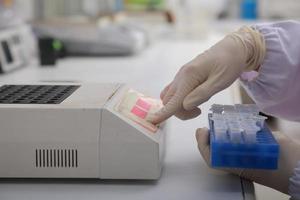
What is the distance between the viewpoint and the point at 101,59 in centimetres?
185

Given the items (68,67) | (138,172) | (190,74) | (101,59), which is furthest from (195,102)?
(101,59)

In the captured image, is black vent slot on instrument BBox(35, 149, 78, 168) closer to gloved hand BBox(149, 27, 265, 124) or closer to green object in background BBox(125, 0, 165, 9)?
gloved hand BBox(149, 27, 265, 124)

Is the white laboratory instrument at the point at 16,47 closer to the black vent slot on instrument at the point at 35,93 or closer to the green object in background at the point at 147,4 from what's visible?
the black vent slot on instrument at the point at 35,93

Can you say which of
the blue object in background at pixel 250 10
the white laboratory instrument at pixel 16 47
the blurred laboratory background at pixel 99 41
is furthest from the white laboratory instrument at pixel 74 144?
the blue object in background at pixel 250 10

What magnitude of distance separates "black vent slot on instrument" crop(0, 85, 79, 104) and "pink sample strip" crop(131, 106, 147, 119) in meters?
0.11

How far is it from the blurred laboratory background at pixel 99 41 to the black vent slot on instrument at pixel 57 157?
299 millimetres

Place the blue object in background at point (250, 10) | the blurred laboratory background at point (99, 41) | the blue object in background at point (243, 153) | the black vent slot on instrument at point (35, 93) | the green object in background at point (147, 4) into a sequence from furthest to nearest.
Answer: the blue object in background at point (250, 10)
the green object in background at point (147, 4)
the blurred laboratory background at point (99, 41)
the black vent slot on instrument at point (35, 93)
the blue object in background at point (243, 153)

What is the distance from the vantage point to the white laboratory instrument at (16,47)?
151 centimetres

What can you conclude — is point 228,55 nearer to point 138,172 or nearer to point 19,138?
point 138,172

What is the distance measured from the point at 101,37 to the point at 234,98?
33.5 inches

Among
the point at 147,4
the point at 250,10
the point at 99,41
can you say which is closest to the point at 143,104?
the point at 99,41

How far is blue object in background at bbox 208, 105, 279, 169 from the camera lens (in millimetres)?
627

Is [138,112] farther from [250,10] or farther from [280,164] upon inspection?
[250,10]

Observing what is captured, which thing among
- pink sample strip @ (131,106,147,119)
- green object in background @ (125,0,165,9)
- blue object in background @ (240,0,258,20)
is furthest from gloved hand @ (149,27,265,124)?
blue object in background @ (240,0,258,20)
